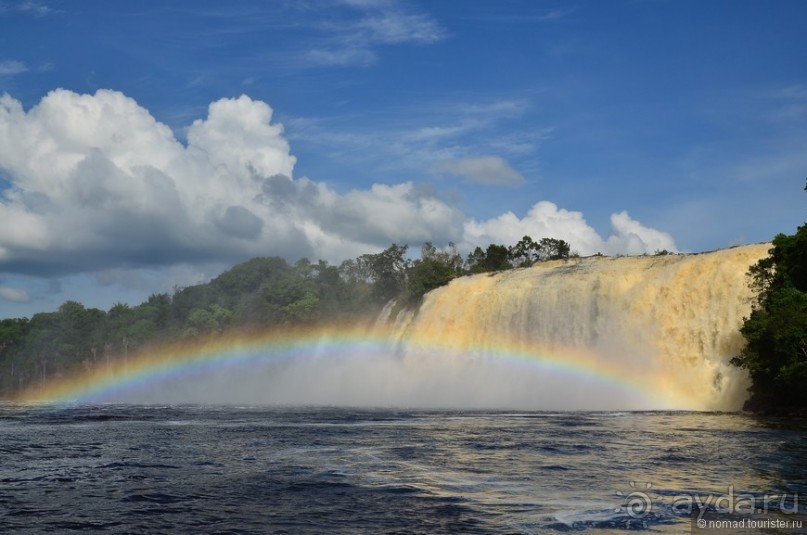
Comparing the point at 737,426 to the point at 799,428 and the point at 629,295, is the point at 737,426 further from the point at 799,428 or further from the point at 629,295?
the point at 629,295

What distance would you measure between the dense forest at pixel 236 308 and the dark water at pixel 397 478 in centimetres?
4019

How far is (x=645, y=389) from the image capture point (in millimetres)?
38500

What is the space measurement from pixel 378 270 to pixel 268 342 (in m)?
16.7

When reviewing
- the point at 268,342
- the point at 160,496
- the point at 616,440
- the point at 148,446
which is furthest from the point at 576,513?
the point at 268,342

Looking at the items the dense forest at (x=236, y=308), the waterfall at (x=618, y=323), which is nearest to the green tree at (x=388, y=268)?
the dense forest at (x=236, y=308)

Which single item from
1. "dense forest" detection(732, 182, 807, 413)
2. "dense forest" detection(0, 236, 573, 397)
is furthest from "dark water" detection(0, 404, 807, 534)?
"dense forest" detection(0, 236, 573, 397)

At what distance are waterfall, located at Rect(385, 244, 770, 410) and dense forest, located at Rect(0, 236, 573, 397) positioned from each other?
1295 centimetres

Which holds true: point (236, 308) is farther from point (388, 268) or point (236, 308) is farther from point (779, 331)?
point (779, 331)

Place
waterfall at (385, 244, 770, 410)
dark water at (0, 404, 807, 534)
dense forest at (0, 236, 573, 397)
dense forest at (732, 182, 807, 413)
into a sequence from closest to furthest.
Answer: dark water at (0, 404, 807, 534), dense forest at (732, 182, 807, 413), waterfall at (385, 244, 770, 410), dense forest at (0, 236, 573, 397)

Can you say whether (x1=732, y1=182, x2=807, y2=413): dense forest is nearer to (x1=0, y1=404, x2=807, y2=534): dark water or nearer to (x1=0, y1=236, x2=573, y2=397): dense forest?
(x1=0, y1=404, x2=807, y2=534): dark water

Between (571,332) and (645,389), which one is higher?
(571,332)

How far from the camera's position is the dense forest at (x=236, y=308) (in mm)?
87938

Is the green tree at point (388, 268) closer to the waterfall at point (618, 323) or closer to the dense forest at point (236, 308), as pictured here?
the dense forest at point (236, 308)

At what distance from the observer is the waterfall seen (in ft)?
119
